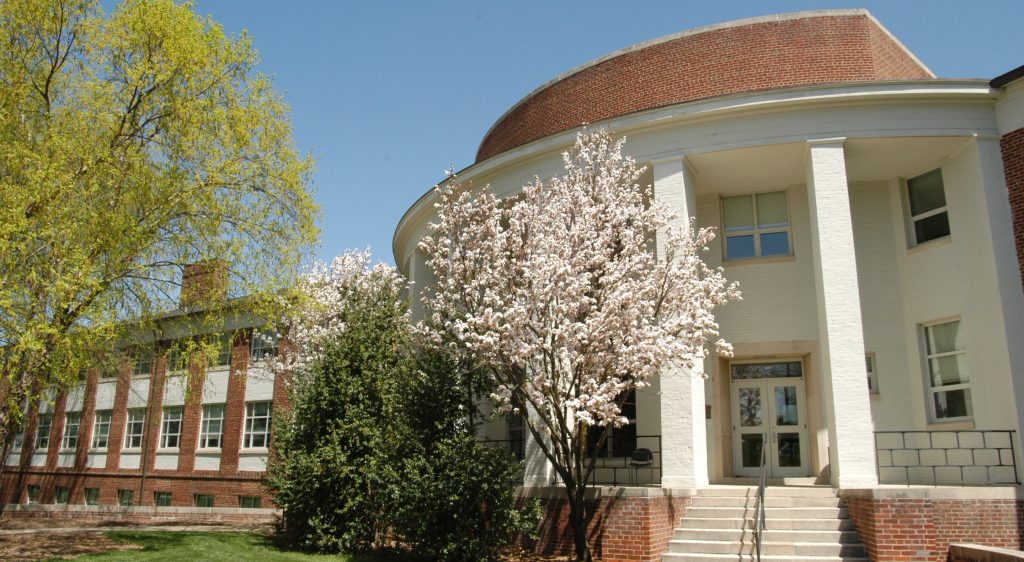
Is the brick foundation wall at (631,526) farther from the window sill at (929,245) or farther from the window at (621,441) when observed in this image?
the window sill at (929,245)

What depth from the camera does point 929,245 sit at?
15430 millimetres

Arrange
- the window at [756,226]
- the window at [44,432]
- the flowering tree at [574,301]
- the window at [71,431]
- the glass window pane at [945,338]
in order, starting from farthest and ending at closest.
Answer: the window at [44,432] → the window at [71,431] → the window at [756,226] → the glass window pane at [945,338] → the flowering tree at [574,301]

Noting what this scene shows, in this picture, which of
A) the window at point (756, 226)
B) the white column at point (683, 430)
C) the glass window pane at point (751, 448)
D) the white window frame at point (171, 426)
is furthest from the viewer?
the white window frame at point (171, 426)

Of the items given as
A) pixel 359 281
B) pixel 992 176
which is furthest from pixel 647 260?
pixel 359 281

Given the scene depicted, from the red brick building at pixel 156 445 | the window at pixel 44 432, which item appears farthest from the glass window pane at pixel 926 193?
the window at pixel 44 432

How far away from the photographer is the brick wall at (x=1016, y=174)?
540 inches

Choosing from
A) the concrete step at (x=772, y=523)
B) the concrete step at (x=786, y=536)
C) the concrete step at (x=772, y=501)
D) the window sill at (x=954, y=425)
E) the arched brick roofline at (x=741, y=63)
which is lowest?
the concrete step at (x=786, y=536)

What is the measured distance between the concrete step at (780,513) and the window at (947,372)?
Answer: 13.0 ft

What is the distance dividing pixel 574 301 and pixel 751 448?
7.04 m

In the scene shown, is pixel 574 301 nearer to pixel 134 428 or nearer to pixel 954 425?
pixel 954 425

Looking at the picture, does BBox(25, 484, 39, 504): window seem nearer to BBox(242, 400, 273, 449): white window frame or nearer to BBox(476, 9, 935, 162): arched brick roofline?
BBox(242, 400, 273, 449): white window frame

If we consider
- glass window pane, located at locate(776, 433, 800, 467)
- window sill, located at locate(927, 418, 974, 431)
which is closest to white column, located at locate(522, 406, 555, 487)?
glass window pane, located at locate(776, 433, 800, 467)

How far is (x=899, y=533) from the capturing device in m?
11.2

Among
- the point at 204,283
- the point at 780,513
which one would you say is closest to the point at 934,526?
the point at 780,513
